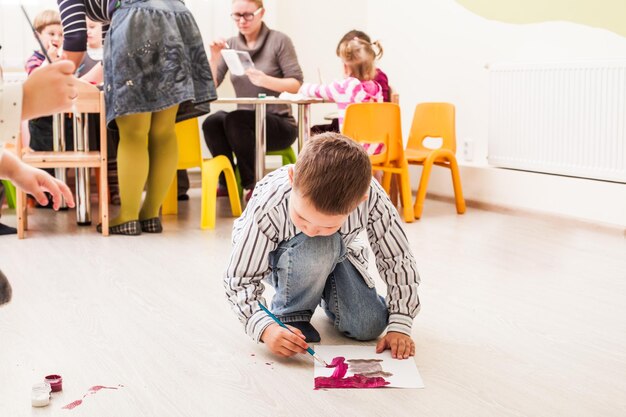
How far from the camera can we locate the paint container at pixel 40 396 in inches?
56.6

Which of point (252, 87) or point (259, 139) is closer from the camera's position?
point (259, 139)

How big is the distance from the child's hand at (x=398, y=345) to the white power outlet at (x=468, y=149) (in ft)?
8.68

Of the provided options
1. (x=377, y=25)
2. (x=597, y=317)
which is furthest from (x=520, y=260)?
(x=377, y=25)

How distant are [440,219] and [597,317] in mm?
1624

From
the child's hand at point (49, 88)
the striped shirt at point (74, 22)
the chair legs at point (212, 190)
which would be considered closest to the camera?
the child's hand at point (49, 88)

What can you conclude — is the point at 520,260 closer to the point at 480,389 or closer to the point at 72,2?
the point at 480,389

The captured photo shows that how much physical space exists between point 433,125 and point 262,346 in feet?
8.25

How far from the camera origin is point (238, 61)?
3.80 metres

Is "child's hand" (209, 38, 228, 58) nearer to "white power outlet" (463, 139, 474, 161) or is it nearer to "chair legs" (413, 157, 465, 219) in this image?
"chair legs" (413, 157, 465, 219)

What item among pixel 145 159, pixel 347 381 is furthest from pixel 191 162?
pixel 347 381

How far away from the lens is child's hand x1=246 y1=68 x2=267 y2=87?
Answer: 3.90m

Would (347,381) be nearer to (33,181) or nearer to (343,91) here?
(33,181)

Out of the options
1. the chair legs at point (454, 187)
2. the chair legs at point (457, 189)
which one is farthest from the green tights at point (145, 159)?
the chair legs at point (457, 189)

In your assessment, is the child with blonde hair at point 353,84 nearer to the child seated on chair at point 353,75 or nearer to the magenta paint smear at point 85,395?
the child seated on chair at point 353,75
